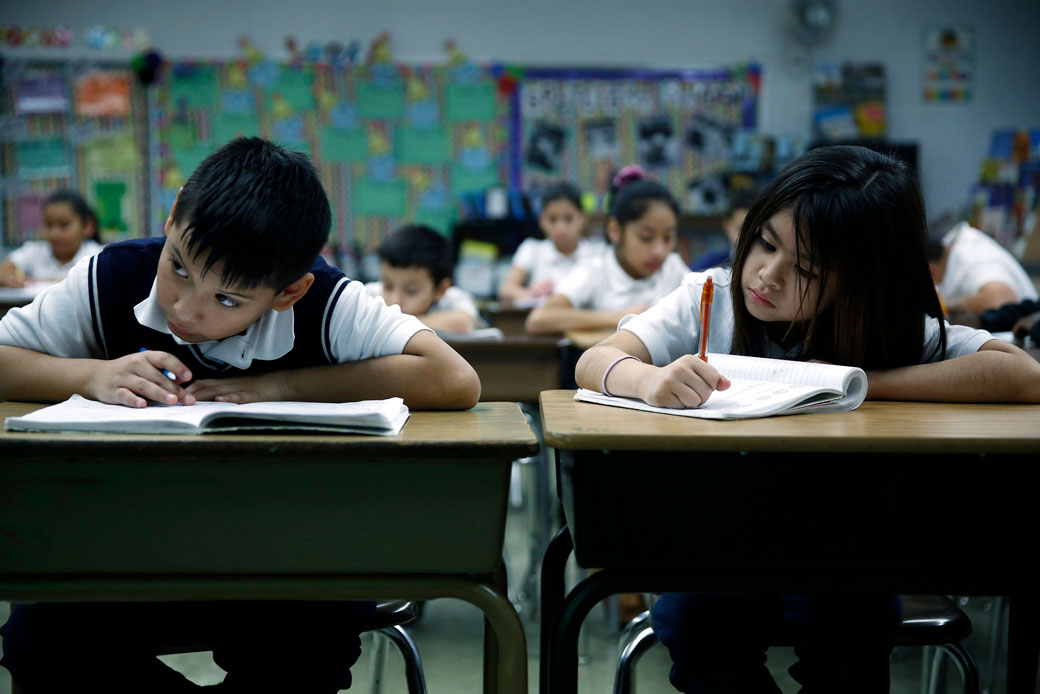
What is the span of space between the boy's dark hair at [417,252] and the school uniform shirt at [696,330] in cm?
155

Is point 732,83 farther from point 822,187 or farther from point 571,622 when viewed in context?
point 571,622

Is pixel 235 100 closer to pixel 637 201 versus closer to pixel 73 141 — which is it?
pixel 73 141

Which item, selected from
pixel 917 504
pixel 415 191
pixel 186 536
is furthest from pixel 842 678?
pixel 415 191

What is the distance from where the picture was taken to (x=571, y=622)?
0.93m

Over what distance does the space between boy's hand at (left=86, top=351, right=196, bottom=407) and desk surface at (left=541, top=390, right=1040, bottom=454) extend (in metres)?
0.39

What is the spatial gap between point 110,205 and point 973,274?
191 inches

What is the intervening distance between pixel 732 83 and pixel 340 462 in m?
5.35

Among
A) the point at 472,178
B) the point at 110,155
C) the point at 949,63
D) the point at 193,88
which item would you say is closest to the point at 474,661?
the point at 472,178

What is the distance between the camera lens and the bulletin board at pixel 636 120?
18.8 ft

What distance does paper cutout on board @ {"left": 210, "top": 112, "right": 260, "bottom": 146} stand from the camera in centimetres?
565

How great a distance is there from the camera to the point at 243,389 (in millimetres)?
1067

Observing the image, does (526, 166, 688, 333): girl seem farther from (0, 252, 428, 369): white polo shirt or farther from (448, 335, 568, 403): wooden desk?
(0, 252, 428, 369): white polo shirt

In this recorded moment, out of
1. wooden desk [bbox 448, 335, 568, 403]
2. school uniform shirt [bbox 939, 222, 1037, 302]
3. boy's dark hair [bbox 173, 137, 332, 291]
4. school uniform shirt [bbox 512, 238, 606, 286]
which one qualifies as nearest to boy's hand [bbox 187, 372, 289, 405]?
boy's dark hair [bbox 173, 137, 332, 291]

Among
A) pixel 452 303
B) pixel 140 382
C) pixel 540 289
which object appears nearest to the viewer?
pixel 140 382
